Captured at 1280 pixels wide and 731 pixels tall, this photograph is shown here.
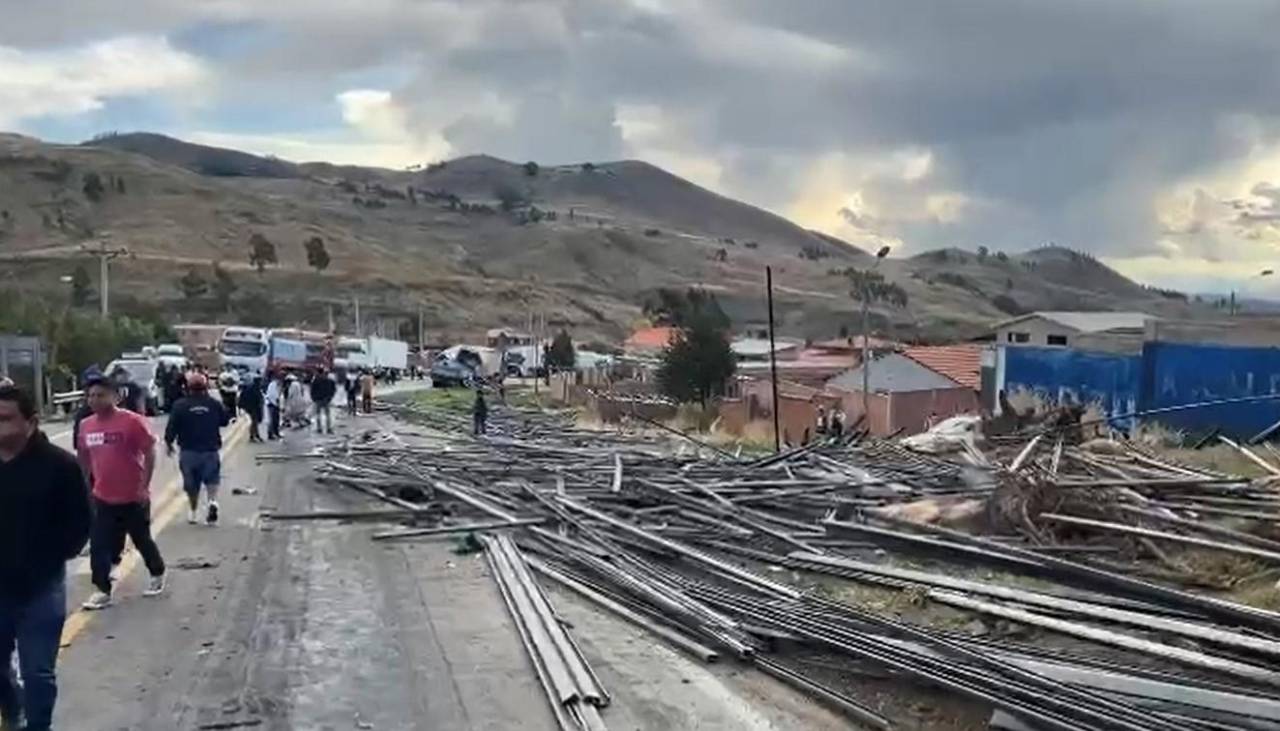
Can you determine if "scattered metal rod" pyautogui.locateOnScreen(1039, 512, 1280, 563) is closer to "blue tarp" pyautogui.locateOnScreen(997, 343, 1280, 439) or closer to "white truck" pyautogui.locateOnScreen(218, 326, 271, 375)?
"blue tarp" pyautogui.locateOnScreen(997, 343, 1280, 439)

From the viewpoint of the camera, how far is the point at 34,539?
6941mm

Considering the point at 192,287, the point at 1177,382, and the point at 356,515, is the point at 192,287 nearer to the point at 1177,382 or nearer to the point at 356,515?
the point at 1177,382

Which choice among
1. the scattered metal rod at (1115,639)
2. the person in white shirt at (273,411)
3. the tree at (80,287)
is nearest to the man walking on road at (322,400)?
the person in white shirt at (273,411)

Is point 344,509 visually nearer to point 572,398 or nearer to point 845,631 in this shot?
point 845,631

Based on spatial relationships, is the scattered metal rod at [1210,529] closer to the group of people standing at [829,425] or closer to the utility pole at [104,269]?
the group of people standing at [829,425]

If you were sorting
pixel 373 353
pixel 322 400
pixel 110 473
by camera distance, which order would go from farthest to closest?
pixel 373 353
pixel 322 400
pixel 110 473

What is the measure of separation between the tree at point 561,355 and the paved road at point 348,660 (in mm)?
75510

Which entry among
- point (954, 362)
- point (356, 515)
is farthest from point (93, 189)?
point (356, 515)

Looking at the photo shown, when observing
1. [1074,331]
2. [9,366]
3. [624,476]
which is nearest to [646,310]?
[1074,331]

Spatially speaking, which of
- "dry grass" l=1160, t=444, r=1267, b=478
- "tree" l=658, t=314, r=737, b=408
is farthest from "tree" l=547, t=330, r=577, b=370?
"dry grass" l=1160, t=444, r=1267, b=478

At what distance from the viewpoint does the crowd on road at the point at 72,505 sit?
22.8ft

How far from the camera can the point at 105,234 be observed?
15425 centimetres

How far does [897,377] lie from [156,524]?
43.1 metres

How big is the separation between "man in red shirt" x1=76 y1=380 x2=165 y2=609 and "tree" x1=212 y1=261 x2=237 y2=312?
113708 millimetres
